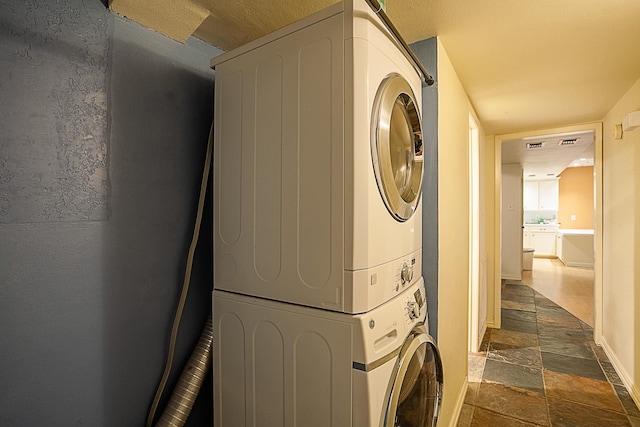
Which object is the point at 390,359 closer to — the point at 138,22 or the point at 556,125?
the point at 138,22

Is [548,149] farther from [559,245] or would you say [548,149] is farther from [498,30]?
[559,245]

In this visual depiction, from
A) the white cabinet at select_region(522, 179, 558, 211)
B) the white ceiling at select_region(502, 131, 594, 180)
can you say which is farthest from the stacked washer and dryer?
the white cabinet at select_region(522, 179, 558, 211)

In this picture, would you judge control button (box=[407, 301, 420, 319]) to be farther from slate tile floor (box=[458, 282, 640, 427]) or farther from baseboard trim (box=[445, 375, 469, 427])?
slate tile floor (box=[458, 282, 640, 427])

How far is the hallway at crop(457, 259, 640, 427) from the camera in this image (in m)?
2.19

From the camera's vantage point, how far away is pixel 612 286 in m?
2.85

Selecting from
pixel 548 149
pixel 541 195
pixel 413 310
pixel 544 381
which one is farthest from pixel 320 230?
pixel 541 195

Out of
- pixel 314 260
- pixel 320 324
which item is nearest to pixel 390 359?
pixel 320 324

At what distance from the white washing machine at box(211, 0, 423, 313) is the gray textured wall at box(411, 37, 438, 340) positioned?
0.81 feet

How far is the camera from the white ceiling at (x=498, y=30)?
1356 mm

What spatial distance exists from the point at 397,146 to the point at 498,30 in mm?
886

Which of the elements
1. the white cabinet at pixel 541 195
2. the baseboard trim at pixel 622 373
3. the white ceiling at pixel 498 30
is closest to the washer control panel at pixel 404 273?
the white ceiling at pixel 498 30

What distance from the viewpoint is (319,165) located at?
1.06m

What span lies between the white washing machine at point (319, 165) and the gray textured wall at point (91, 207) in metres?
0.25

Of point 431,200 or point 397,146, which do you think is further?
point 431,200
